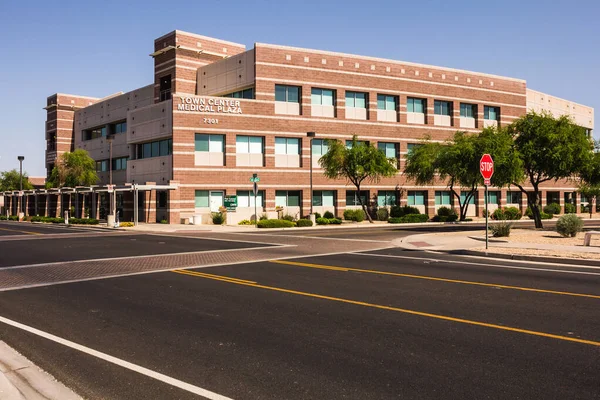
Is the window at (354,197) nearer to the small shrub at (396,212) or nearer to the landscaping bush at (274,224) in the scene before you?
the small shrub at (396,212)

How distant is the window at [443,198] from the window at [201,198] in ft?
81.2

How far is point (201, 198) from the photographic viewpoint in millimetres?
41625

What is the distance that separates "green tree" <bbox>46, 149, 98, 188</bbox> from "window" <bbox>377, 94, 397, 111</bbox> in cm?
3272

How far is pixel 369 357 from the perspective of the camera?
20.1 ft

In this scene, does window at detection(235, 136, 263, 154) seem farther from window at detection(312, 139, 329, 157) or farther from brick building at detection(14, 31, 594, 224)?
window at detection(312, 139, 329, 157)

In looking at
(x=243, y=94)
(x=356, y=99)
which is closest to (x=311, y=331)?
(x=243, y=94)

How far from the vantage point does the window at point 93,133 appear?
2394 inches

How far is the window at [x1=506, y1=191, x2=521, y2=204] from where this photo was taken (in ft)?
186

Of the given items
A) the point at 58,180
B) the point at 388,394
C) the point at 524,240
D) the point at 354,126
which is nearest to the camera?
the point at 388,394

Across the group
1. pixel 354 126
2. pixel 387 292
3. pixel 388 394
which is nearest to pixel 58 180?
pixel 354 126

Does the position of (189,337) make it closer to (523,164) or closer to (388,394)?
(388,394)

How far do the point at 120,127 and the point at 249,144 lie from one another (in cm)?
2217

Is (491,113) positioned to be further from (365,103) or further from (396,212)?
(396,212)

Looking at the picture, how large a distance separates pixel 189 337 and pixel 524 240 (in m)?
18.6
